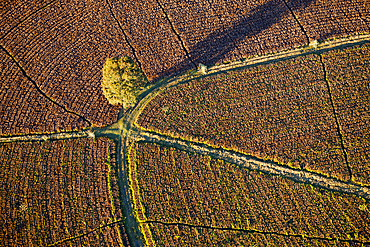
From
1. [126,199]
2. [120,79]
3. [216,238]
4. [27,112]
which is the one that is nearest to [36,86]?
[27,112]

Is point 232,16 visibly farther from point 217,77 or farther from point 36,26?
point 36,26

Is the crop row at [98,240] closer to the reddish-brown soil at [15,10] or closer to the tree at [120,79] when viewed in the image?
the tree at [120,79]

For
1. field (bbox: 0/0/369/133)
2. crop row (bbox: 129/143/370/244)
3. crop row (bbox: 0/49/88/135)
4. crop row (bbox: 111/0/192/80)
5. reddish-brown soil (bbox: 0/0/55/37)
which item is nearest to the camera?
crop row (bbox: 129/143/370/244)

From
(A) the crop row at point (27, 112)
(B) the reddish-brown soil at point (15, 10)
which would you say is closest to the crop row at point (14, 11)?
(B) the reddish-brown soil at point (15, 10)

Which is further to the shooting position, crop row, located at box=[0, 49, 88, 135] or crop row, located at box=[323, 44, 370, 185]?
crop row, located at box=[0, 49, 88, 135]

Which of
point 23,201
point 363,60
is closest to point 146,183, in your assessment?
point 23,201

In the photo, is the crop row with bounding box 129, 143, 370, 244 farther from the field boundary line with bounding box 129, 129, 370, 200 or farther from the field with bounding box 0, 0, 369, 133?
the field with bounding box 0, 0, 369, 133

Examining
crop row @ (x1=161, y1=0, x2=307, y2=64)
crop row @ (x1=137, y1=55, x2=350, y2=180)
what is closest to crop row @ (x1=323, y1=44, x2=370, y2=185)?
crop row @ (x1=137, y1=55, x2=350, y2=180)
